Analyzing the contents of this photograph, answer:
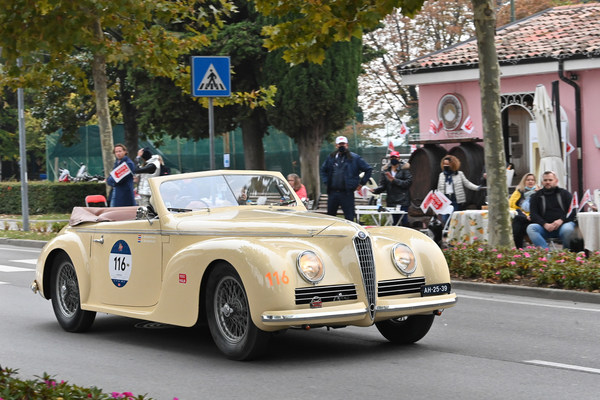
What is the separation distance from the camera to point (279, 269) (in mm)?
8227

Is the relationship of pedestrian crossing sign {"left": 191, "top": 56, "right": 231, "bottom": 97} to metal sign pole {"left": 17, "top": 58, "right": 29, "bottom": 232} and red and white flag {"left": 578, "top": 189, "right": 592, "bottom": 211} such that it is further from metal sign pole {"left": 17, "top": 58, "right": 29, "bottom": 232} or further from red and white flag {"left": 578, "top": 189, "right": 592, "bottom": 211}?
metal sign pole {"left": 17, "top": 58, "right": 29, "bottom": 232}

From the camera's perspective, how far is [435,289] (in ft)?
29.5

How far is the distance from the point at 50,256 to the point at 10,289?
419 cm

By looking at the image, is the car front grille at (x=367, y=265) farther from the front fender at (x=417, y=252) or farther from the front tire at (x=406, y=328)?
the front tire at (x=406, y=328)

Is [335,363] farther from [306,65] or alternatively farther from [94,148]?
[94,148]

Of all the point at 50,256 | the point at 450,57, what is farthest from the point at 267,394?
the point at 450,57

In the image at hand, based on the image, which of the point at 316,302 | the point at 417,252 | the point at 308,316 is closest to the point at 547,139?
the point at 417,252

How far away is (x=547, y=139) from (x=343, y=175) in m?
4.98

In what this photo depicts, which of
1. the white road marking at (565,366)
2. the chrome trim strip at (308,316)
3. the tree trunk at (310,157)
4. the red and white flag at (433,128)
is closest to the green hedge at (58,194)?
the tree trunk at (310,157)

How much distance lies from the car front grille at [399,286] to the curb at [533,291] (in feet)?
15.0

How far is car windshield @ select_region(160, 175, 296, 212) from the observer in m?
9.80

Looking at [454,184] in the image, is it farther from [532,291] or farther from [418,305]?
[418,305]

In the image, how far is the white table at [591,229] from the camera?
1566 centimetres

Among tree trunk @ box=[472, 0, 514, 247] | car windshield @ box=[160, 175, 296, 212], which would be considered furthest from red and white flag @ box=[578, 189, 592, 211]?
car windshield @ box=[160, 175, 296, 212]
